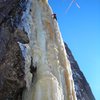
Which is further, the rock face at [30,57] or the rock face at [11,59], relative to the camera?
the rock face at [11,59]

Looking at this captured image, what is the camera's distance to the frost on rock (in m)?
3.77

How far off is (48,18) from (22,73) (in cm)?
186

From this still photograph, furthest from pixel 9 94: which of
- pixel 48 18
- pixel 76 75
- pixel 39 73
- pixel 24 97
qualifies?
pixel 76 75

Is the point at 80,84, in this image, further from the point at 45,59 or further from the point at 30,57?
the point at 30,57

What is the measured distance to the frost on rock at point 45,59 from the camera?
3.77m

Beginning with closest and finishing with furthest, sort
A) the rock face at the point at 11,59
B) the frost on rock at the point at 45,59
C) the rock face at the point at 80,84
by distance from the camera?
the frost on rock at the point at 45,59
the rock face at the point at 11,59
the rock face at the point at 80,84

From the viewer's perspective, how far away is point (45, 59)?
4.41 meters

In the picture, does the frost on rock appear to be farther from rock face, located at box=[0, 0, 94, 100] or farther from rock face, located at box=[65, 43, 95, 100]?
rock face, located at box=[65, 43, 95, 100]

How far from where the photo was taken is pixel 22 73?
13.6 feet

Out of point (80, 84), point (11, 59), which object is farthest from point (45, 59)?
point (80, 84)

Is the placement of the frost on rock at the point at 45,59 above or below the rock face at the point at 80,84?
below

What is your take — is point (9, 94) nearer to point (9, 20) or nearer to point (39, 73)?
point (39, 73)

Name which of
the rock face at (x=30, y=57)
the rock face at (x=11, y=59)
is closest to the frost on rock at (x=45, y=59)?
the rock face at (x=30, y=57)

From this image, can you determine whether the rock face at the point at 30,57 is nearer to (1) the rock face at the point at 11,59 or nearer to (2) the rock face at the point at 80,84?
(1) the rock face at the point at 11,59
